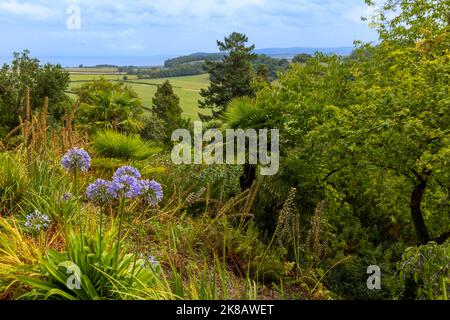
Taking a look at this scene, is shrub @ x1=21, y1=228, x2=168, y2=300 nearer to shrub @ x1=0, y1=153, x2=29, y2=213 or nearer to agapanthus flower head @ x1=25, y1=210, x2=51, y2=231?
agapanthus flower head @ x1=25, y1=210, x2=51, y2=231

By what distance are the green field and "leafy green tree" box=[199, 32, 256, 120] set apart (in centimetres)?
1435

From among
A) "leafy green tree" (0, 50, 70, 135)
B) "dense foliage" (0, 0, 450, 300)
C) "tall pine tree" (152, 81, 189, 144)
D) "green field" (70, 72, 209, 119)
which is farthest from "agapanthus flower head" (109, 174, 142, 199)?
"green field" (70, 72, 209, 119)

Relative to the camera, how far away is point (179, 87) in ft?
285

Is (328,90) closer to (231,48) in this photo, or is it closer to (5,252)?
(5,252)

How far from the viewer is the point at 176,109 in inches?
1852

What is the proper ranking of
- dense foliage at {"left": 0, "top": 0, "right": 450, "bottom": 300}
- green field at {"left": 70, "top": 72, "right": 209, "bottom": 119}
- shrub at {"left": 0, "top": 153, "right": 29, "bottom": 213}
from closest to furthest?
1. dense foliage at {"left": 0, "top": 0, "right": 450, "bottom": 300}
2. shrub at {"left": 0, "top": 153, "right": 29, "bottom": 213}
3. green field at {"left": 70, "top": 72, "right": 209, "bottom": 119}

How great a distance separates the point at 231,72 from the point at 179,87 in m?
38.9

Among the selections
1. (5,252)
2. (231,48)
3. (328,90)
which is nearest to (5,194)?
(5,252)

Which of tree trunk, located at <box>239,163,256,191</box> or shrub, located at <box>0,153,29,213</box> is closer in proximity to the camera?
shrub, located at <box>0,153,29,213</box>

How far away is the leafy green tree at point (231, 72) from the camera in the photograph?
159ft

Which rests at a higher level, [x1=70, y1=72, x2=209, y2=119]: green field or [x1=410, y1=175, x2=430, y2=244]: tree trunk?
[x1=70, y1=72, x2=209, y2=119]: green field

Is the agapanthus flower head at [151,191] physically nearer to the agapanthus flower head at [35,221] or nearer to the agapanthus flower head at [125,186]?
the agapanthus flower head at [125,186]

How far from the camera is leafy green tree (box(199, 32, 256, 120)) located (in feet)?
159

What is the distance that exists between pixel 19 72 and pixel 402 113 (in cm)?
2629
